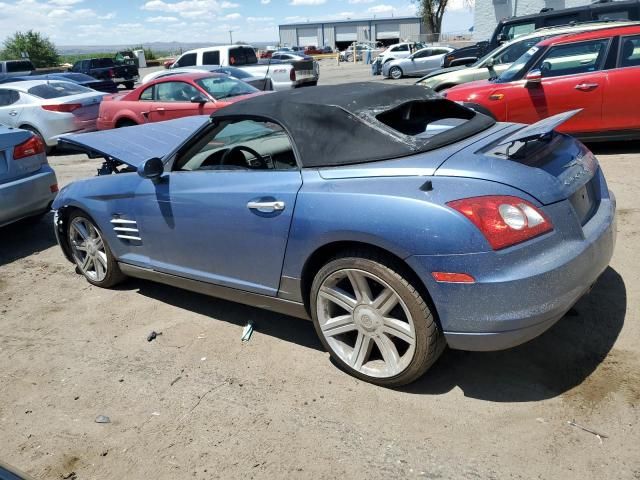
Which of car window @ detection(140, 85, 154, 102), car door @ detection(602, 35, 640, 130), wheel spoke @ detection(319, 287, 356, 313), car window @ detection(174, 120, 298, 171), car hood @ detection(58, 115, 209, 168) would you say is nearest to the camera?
wheel spoke @ detection(319, 287, 356, 313)

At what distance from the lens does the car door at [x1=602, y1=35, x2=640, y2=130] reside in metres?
6.77

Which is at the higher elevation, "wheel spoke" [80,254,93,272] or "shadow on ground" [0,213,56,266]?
"wheel spoke" [80,254,93,272]

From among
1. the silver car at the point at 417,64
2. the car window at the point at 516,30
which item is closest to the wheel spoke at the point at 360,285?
the car window at the point at 516,30

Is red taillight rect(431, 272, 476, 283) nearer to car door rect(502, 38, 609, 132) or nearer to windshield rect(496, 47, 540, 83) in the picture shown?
car door rect(502, 38, 609, 132)

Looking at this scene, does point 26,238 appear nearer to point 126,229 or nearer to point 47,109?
point 126,229

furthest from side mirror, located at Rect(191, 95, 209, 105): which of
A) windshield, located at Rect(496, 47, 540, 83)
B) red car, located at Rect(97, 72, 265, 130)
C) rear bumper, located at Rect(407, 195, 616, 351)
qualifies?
rear bumper, located at Rect(407, 195, 616, 351)

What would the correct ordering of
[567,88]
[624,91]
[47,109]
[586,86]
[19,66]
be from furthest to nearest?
1. [19,66]
2. [47,109]
3. [567,88]
4. [586,86]
5. [624,91]

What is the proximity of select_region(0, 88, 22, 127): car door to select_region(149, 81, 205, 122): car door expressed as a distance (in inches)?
128

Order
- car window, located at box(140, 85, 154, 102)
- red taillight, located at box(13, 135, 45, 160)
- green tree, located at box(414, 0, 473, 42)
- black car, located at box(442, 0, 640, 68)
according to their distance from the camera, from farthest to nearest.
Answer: green tree, located at box(414, 0, 473, 42), black car, located at box(442, 0, 640, 68), car window, located at box(140, 85, 154, 102), red taillight, located at box(13, 135, 45, 160)

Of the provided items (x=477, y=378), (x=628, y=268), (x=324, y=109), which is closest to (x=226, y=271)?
(x=324, y=109)

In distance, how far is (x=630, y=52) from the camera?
22.6 feet

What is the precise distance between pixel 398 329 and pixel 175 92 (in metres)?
8.68

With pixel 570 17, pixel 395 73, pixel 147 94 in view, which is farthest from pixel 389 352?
pixel 395 73

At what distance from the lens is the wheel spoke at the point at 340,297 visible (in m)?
2.95
